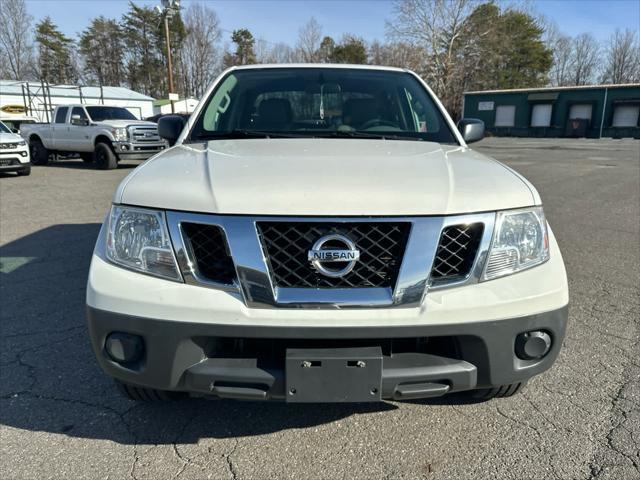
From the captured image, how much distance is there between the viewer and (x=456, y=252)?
1806 mm

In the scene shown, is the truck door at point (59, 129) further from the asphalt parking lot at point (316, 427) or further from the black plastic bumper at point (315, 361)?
the black plastic bumper at point (315, 361)

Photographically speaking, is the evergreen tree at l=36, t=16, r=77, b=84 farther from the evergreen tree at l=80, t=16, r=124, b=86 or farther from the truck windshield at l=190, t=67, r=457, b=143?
the truck windshield at l=190, t=67, r=457, b=143

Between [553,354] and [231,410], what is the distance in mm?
1529

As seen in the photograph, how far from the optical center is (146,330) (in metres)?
1.74

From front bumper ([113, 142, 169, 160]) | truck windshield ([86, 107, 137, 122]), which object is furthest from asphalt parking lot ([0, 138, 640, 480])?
truck windshield ([86, 107, 137, 122])

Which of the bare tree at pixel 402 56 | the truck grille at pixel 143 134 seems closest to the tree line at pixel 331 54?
the bare tree at pixel 402 56

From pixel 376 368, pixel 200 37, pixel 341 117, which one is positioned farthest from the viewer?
pixel 200 37

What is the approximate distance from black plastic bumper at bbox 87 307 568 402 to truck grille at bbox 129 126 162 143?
13.2 metres

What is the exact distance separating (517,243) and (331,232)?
30.1 inches

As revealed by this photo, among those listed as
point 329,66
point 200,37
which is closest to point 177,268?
point 329,66

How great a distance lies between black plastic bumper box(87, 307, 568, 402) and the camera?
1.70 metres

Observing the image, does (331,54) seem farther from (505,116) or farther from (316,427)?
(316,427)

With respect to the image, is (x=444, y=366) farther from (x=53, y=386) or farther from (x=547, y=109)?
(x=547, y=109)

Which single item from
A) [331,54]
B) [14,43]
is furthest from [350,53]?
[14,43]
